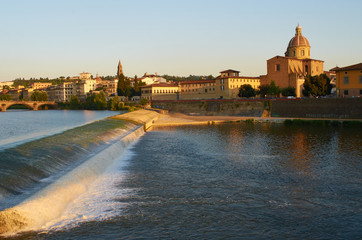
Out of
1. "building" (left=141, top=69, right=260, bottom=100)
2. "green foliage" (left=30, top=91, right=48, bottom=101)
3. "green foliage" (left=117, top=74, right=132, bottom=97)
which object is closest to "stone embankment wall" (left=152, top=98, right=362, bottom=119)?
"building" (left=141, top=69, right=260, bottom=100)

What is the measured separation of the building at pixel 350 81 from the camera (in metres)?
55.9

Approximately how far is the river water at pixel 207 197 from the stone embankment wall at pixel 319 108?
3188 cm

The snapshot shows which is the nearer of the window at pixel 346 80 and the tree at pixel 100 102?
the window at pixel 346 80

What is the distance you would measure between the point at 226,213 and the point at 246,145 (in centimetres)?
1783

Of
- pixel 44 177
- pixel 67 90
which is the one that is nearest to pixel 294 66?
pixel 44 177

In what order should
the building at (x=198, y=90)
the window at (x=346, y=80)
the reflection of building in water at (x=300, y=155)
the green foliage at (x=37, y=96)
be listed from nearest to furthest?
the reflection of building in water at (x=300, y=155) < the window at (x=346, y=80) < the building at (x=198, y=90) < the green foliage at (x=37, y=96)

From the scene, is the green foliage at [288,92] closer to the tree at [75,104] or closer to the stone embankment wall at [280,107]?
the stone embankment wall at [280,107]

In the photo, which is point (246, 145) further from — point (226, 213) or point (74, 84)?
point (74, 84)

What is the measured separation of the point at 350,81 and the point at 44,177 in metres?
55.3

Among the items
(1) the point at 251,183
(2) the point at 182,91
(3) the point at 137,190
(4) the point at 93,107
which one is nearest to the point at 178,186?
(3) the point at 137,190

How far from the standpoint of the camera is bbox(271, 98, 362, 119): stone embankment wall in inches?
2090

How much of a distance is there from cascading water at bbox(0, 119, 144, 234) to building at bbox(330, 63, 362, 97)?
154 feet

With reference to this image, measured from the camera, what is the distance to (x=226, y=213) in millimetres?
12195

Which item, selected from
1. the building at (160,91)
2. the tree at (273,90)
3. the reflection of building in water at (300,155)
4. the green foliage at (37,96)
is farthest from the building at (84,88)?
the reflection of building in water at (300,155)
